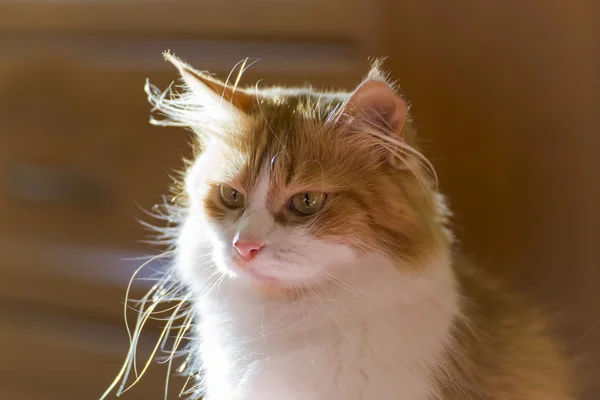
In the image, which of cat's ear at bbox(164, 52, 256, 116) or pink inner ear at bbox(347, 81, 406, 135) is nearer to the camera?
pink inner ear at bbox(347, 81, 406, 135)

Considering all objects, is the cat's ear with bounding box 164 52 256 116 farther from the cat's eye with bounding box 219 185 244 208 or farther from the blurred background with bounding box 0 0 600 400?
the blurred background with bounding box 0 0 600 400

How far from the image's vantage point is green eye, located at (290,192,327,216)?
85 cm

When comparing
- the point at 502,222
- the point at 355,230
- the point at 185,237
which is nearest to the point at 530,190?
the point at 502,222

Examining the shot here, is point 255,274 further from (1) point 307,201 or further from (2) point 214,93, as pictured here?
(2) point 214,93

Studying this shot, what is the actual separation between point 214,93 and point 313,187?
215 millimetres

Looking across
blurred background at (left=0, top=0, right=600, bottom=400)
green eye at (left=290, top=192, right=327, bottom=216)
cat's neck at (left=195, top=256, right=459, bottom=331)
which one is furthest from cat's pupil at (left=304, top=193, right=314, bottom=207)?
blurred background at (left=0, top=0, right=600, bottom=400)

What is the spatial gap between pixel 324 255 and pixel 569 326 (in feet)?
2.08

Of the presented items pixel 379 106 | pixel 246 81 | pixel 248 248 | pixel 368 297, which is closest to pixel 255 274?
pixel 248 248

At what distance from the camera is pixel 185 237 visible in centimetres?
101

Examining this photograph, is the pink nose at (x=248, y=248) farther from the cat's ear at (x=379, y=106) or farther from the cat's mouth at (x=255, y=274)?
the cat's ear at (x=379, y=106)

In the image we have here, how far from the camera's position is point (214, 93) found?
3.00ft

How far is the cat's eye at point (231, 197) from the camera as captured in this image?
2.99 ft

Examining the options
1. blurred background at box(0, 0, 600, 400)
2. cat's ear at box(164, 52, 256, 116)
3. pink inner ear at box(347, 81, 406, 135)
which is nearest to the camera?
pink inner ear at box(347, 81, 406, 135)

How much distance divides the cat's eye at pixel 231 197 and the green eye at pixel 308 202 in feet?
0.31
